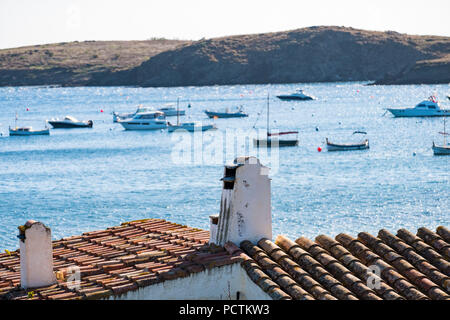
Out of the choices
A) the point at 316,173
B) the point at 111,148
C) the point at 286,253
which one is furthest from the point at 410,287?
the point at 111,148

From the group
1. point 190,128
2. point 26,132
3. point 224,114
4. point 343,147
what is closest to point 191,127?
point 190,128

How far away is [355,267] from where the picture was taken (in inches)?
434

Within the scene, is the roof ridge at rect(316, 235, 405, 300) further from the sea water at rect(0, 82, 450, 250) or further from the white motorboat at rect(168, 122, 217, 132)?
the white motorboat at rect(168, 122, 217, 132)

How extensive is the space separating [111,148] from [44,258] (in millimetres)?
75567

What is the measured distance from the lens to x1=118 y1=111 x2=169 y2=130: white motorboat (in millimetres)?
102500

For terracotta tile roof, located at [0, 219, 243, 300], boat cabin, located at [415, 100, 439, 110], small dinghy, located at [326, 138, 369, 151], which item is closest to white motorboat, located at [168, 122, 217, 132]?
small dinghy, located at [326, 138, 369, 151]

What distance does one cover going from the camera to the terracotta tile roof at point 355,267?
10312mm

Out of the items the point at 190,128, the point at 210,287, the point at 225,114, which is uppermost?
the point at 210,287

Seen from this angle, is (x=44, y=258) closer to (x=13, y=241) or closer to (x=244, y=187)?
(x=244, y=187)

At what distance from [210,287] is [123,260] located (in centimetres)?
154

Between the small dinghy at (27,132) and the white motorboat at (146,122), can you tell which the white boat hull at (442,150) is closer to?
the white motorboat at (146,122)

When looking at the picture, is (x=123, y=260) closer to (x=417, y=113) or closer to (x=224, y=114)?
(x=417, y=113)

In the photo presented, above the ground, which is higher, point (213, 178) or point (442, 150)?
point (442, 150)
